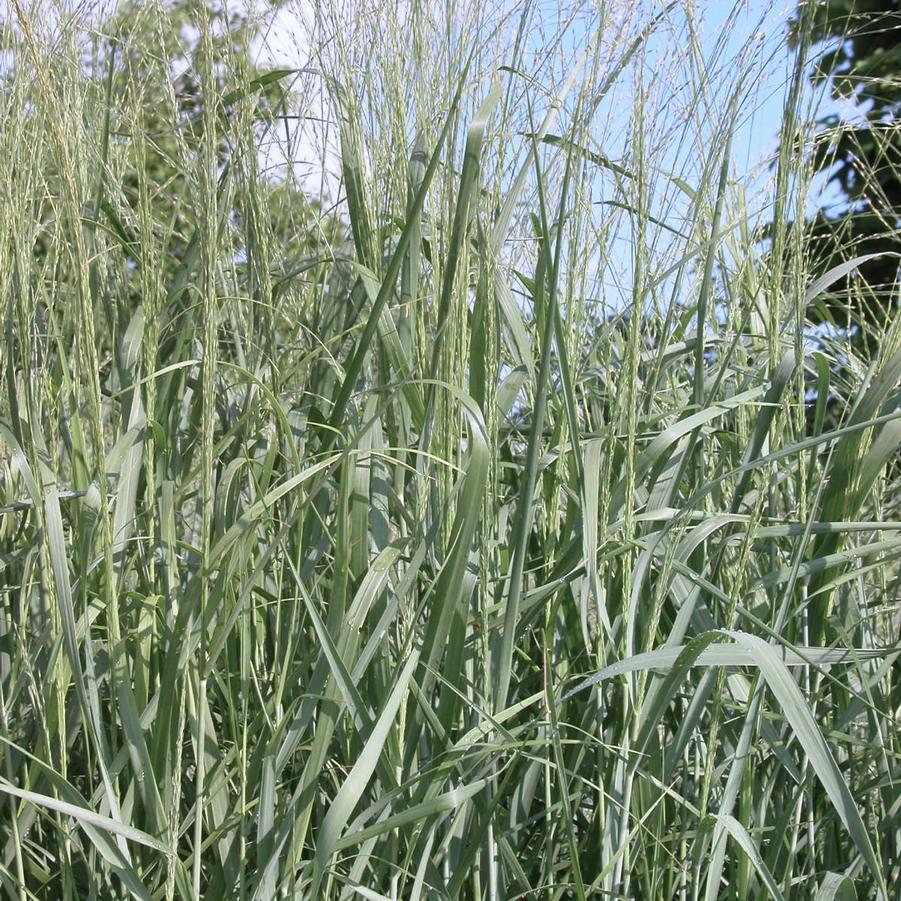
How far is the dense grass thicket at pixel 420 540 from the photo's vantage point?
1.03 meters

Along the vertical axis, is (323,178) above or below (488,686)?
above

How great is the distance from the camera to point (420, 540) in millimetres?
1138

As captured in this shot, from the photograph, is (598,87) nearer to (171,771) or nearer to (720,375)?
(720,375)

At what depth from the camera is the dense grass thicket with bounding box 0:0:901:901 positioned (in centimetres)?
103

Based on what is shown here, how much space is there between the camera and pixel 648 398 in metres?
1.39

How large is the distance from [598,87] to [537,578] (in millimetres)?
621

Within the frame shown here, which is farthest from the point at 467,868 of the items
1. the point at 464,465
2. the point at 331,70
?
the point at 331,70

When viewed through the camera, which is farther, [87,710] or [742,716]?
[742,716]

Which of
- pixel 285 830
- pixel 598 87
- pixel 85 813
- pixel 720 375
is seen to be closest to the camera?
pixel 85 813

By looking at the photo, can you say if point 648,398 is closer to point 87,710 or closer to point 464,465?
point 464,465

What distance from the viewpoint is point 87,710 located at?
993 millimetres

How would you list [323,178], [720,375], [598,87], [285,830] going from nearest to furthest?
[285,830]
[598,87]
[720,375]
[323,178]

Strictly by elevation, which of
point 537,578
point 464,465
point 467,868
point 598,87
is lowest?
point 467,868

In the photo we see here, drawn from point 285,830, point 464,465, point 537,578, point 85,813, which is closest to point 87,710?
point 85,813
